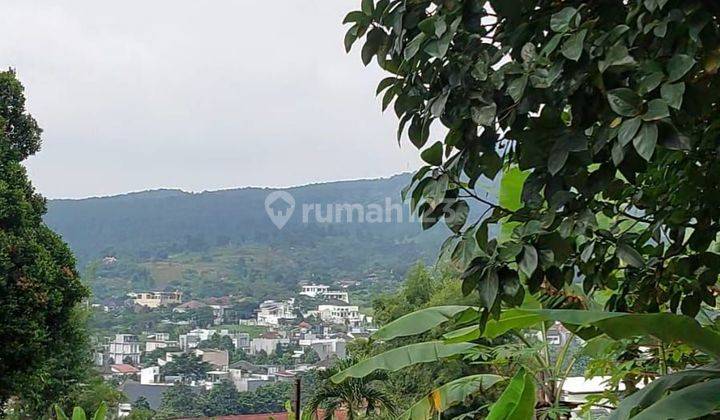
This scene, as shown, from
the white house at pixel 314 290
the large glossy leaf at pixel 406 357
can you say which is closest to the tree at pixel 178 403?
the white house at pixel 314 290

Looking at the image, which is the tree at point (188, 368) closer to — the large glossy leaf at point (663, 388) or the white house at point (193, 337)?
the white house at point (193, 337)

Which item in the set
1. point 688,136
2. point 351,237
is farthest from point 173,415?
point 688,136

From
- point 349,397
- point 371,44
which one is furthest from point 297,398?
point 371,44

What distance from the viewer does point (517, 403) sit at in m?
1.19

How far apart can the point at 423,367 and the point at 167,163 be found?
182 centimetres

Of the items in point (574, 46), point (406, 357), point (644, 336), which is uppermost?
point (574, 46)

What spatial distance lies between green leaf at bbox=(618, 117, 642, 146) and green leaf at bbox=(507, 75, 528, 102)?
0.11 meters

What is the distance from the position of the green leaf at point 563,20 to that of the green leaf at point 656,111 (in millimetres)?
130

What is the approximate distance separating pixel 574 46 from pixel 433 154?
0.71ft

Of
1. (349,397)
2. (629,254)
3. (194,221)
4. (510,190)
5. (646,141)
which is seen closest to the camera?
(646,141)

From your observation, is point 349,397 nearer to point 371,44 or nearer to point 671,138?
point 371,44

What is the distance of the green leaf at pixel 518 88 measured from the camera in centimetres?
73

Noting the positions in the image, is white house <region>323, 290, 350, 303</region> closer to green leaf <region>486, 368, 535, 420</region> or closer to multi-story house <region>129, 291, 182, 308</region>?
multi-story house <region>129, 291, 182, 308</region>

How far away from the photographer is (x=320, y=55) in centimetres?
349
